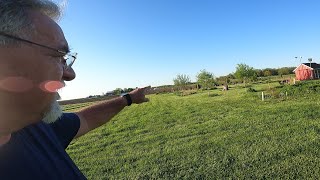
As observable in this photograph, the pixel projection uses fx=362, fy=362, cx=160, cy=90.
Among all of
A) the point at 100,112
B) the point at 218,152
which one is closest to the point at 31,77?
the point at 100,112

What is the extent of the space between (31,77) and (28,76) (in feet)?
0.04

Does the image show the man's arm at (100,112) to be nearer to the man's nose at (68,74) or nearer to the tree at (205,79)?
the man's nose at (68,74)

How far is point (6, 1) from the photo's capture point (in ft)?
4.46

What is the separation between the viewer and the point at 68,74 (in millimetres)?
1684

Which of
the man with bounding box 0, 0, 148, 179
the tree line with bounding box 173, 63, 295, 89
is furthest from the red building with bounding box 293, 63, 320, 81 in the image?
the man with bounding box 0, 0, 148, 179

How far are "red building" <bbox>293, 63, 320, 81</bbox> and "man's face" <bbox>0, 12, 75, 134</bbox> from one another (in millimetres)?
62146

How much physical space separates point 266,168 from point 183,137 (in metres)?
4.59

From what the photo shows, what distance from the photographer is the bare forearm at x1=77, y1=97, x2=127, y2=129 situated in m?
2.82

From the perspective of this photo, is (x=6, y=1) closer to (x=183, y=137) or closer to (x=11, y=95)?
(x=11, y=95)

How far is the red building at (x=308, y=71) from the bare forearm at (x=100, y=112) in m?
60.6

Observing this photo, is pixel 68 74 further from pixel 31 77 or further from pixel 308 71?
pixel 308 71

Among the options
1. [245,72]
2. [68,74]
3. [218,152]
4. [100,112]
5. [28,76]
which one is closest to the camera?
[28,76]

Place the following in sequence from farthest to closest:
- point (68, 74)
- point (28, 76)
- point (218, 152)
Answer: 1. point (218, 152)
2. point (68, 74)
3. point (28, 76)

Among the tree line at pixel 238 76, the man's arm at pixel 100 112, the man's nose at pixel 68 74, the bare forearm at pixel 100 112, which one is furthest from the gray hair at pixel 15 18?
the tree line at pixel 238 76
